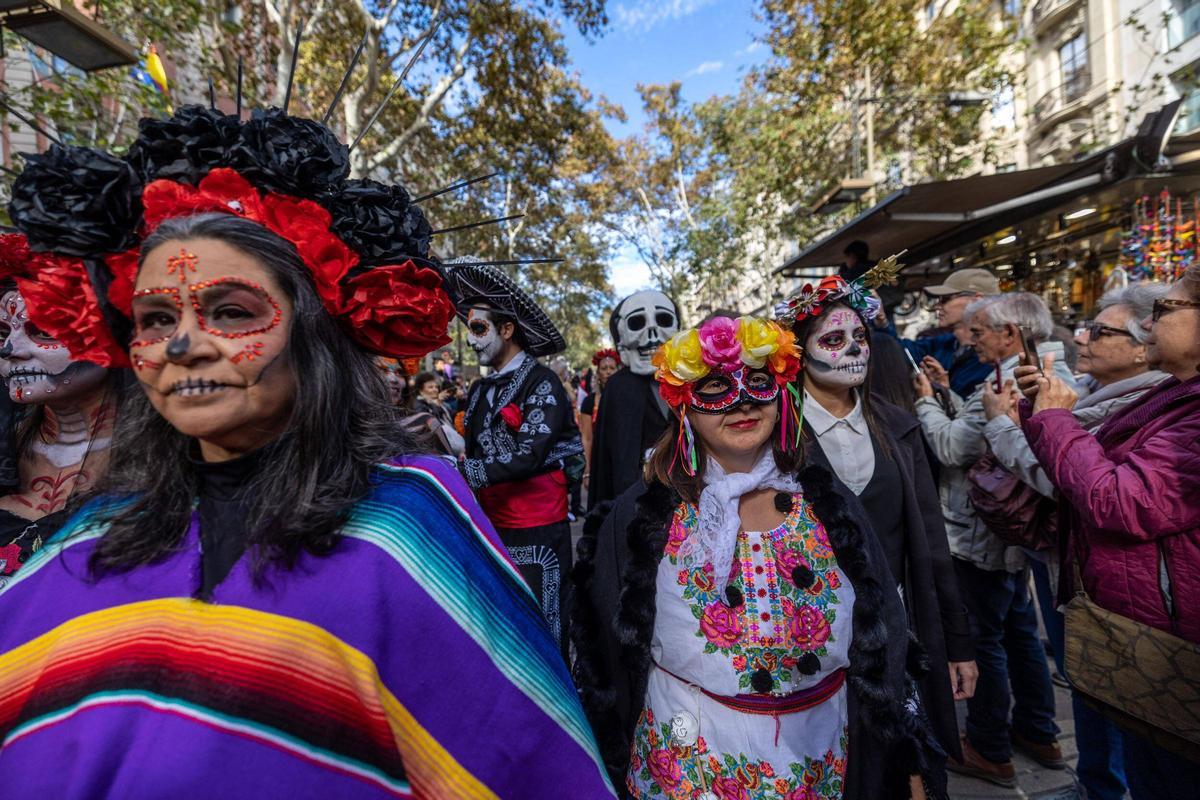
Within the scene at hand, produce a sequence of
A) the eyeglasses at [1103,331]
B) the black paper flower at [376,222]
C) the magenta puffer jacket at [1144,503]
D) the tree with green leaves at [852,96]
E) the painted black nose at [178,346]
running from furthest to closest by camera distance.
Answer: the tree with green leaves at [852,96], the eyeglasses at [1103,331], the magenta puffer jacket at [1144,503], the black paper flower at [376,222], the painted black nose at [178,346]

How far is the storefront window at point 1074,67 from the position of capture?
17750 millimetres

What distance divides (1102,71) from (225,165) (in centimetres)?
2323

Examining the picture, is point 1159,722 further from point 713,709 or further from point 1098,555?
point 713,709

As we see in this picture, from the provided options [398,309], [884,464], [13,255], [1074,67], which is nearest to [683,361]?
[398,309]

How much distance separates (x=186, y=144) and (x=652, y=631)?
5.75ft

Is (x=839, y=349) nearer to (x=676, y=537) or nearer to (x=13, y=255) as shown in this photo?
(x=676, y=537)

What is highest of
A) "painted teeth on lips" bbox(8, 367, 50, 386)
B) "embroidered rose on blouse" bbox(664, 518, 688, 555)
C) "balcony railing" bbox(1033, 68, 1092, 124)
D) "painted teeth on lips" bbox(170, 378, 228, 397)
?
"balcony railing" bbox(1033, 68, 1092, 124)

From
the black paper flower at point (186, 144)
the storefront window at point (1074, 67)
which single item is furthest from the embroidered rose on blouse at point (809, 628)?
the storefront window at point (1074, 67)

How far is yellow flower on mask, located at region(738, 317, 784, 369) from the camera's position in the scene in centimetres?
195

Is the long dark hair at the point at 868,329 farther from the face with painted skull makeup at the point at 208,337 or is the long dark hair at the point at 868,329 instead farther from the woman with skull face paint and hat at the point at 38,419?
the woman with skull face paint and hat at the point at 38,419

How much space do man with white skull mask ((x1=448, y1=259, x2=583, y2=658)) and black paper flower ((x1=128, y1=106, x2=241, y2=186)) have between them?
2.28 m

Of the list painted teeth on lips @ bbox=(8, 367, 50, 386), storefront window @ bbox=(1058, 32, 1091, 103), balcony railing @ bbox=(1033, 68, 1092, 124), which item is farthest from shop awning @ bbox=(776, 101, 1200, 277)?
storefront window @ bbox=(1058, 32, 1091, 103)

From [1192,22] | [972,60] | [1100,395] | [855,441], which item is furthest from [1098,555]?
[1192,22]

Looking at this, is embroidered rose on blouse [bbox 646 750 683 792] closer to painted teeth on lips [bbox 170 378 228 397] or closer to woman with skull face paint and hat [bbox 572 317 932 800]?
woman with skull face paint and hat [bbox 572 317 932 800]
